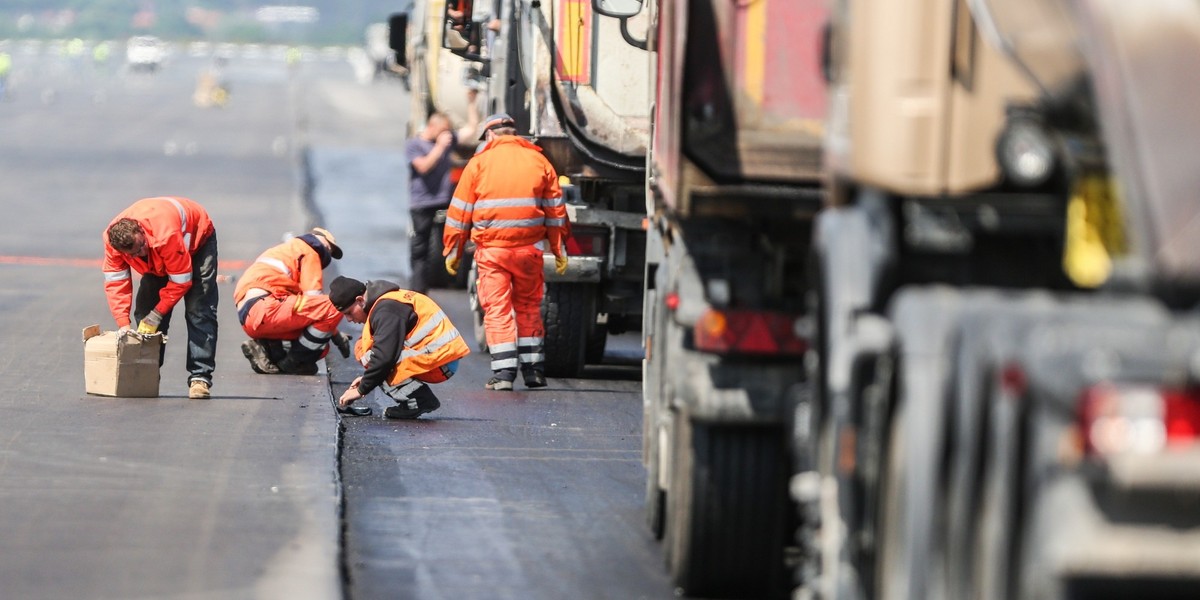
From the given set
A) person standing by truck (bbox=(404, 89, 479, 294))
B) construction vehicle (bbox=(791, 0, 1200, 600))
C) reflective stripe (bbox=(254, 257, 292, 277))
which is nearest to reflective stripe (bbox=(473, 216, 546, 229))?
reflective stripe (bbox=(254, 257, 292, 277))

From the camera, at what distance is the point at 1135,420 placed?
3490mm

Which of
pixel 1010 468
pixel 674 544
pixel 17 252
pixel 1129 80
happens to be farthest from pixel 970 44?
pixel 17 252

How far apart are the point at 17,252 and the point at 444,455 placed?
11138mm

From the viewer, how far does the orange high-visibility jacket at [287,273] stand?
456 inches

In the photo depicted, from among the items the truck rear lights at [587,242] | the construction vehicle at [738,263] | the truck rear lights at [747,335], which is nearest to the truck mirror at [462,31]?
the truck rear lights at [587,242]

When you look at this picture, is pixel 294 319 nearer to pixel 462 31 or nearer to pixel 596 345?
pixel 596 345

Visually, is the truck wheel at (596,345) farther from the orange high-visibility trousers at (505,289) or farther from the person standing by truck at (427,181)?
the person standing by truck at (427,181)

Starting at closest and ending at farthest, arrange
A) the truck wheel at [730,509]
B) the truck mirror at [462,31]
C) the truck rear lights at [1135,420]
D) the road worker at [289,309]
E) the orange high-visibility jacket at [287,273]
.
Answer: the truck rear lights at [1135,420] < the truck wheel at [730,509] < the road worker at [289,309] < the orange high-visibility jacket at [287,273] < the truck mirror at [462,31]

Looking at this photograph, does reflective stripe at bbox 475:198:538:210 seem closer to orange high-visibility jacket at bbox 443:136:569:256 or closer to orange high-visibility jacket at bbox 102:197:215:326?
orange high-visibility jacket at bbox 443:136:569:256

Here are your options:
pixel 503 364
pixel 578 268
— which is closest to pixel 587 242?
pixel 578 268

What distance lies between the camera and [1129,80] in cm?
378

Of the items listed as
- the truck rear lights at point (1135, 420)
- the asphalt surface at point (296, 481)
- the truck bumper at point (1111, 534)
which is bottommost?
the asphalt surface at point (296, 481)

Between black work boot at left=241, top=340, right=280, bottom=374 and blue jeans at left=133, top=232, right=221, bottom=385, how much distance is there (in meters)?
0.88

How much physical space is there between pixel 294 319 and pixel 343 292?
4.72ft
